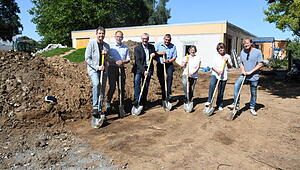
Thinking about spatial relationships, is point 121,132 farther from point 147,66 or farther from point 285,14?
point 285,14

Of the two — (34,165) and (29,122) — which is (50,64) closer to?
(29,122)

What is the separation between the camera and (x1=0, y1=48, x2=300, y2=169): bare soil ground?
10.9ft

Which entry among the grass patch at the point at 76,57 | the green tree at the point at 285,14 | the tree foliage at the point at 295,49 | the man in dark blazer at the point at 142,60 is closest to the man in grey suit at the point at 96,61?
the man in dark blazer at the point at 142,60

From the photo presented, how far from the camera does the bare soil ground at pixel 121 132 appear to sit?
333cm

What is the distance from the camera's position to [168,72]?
5.65m

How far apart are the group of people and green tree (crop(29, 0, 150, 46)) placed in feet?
76.9

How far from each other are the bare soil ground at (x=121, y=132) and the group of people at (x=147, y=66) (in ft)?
1.91

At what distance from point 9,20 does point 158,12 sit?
2607 cm

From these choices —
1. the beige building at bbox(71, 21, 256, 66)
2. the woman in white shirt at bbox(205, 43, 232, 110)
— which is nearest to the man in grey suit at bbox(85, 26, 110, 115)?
the woman in white shirt at bbox(205, 43, 232, 110)

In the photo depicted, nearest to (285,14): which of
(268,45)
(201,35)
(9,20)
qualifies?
(201,35)

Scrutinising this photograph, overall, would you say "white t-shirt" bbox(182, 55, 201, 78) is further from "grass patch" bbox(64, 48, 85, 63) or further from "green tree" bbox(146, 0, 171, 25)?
"green tree" bbox(146, 0, 171, 25)

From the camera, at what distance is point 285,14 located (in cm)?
714

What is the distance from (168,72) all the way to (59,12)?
2619 cm

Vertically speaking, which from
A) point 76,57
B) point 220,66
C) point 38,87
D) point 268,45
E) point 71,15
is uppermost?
point 71,15
